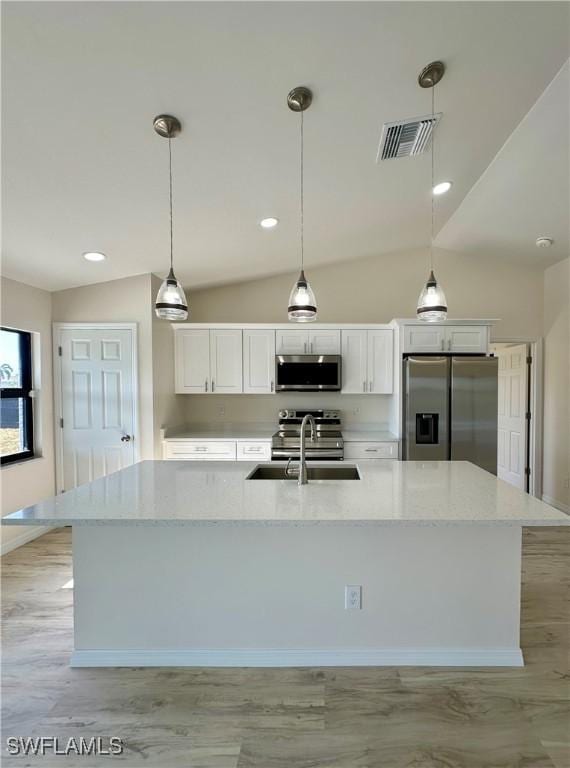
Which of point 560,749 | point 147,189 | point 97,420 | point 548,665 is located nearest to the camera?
point 560,749

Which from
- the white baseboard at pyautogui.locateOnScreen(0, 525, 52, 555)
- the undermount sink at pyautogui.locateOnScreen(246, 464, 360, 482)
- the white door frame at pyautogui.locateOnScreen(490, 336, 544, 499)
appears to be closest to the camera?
the undermount sink at pyautogui.locateOnScreen(246, 464, 360, 482)

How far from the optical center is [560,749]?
1455 mm

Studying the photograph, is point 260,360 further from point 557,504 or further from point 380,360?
point 557,504

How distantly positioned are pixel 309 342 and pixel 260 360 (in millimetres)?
593

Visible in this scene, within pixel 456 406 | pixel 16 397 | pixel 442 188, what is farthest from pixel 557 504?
pixel 16 397

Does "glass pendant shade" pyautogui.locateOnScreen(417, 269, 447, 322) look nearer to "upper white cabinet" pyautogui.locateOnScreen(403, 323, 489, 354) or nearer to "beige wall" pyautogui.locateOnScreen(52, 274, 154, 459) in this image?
"upper white cabinet" pyautogui.locateOnScreen(403, 323, 489, 354)

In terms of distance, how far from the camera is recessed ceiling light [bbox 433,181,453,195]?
2885 millimetres

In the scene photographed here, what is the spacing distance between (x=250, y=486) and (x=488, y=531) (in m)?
1.27

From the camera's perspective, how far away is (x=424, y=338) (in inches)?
153

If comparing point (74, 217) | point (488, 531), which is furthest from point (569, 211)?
point (74, 217)

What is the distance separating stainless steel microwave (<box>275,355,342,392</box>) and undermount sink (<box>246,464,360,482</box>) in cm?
153

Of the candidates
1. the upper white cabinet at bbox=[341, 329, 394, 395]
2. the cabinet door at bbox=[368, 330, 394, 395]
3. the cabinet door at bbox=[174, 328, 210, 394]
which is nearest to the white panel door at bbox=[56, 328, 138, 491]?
the cabinet door at bbox=[174, 328, 210, 394]

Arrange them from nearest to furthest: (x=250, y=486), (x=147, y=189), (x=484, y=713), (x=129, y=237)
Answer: (x=484, y=713) < (x=250, y=486) < (x=147, y=189) < (x=129, y=237)

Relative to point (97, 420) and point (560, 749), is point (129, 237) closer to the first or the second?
point (97, 420)
